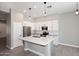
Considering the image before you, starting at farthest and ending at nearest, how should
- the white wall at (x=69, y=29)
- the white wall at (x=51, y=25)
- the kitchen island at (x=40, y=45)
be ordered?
the white wall at (x=51, y=25) → the white wall at (x=69, y=29) → the kitchen island at (x=40, y=45)

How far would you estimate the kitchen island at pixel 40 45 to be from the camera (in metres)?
2.23

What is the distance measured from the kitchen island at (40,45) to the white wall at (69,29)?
1.61 m

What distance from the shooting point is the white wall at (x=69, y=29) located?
3.70 metres

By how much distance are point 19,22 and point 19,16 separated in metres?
0.35

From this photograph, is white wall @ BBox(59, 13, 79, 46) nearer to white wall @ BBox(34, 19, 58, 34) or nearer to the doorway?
white wall @ BBox(34, 19, 58, 34)

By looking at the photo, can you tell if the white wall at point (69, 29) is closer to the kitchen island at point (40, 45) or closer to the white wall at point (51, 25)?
the white wall at point (51, 25)

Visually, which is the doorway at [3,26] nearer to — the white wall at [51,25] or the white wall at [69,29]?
the white wall at [51,25]

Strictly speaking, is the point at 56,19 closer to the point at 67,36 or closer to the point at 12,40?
the point at 67,36

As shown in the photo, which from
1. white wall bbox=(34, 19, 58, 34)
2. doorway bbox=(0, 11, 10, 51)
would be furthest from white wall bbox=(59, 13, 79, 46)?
doorway bbox=(0, 11, 10, 51)

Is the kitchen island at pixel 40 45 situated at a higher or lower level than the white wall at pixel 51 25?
lower

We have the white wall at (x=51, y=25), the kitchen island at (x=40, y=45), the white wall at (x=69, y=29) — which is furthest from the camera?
the white wall at (x=51, y=25)

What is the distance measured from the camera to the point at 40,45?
2.69m

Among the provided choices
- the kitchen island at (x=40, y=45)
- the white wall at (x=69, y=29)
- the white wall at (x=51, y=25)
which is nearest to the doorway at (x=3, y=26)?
the kitchen island at (x=40, y=45)

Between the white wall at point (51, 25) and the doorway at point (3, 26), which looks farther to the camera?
the white wall at point (51, 25)
